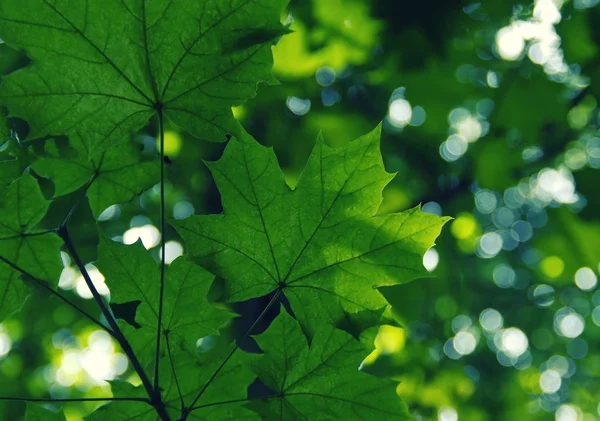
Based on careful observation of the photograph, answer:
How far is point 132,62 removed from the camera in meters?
1.14

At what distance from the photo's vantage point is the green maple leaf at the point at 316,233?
1.19 meters

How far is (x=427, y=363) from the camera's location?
4.47m

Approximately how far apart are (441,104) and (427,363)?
2.29 meters

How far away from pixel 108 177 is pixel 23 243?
0.29 metres

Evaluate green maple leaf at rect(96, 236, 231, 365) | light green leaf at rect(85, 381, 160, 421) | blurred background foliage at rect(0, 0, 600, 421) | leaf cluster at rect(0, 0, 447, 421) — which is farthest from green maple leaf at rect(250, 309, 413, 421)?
blurred background foliage at rect(0, 0, 600, 421)

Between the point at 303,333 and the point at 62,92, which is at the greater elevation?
the point at 62,92

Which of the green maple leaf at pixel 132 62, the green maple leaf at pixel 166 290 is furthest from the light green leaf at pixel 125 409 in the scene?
the green maple leaf at pixel 132 62

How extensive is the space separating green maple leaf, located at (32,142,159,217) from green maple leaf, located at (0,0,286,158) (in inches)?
12.5

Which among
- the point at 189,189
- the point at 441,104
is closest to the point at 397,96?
the point at 441,104

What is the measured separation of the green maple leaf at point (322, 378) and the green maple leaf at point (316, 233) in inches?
3.0

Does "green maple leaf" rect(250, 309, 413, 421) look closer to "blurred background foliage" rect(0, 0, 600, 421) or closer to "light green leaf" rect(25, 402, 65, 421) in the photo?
"light green leaf" rect(25, 402, 65, 421)

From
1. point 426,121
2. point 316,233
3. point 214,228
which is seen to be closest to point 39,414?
point 214,228

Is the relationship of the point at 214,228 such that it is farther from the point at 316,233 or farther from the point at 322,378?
the point at 322,378

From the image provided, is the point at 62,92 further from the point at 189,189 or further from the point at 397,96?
the point at 397,96
